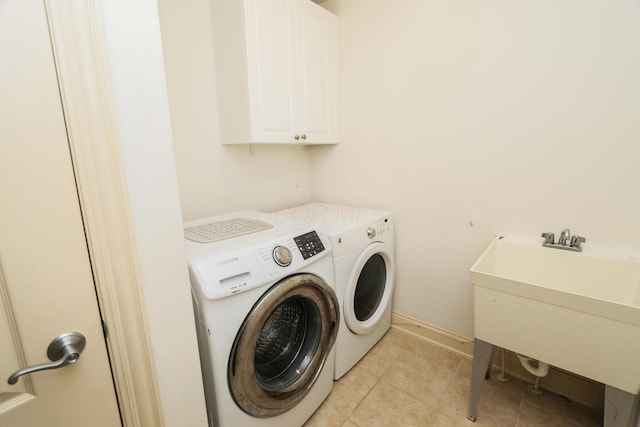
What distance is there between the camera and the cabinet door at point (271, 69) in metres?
1.49

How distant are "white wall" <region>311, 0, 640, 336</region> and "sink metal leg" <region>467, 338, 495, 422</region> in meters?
0.50

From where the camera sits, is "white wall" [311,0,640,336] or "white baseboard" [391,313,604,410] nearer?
"white wall" [311,0,640,336]

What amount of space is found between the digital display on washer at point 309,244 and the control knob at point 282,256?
0.26 feet

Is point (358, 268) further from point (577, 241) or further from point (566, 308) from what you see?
point (577, 241)

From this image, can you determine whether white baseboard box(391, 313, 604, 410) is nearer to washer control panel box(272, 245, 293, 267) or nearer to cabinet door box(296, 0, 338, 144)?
washer control panel box(272, 245, 293, 267)

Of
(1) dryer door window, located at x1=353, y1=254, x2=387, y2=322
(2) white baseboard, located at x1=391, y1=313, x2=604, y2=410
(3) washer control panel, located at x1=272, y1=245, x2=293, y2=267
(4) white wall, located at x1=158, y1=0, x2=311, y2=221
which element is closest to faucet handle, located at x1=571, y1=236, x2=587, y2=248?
(2) white baseboard, located at x1=391, y1=313, x2=604, y2=410

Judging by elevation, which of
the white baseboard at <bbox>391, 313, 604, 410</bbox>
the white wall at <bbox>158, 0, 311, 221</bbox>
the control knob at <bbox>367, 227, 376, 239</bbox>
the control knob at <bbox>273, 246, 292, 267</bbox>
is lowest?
the white baseboard at <bbox>391, 313, 604, 410</bbox>

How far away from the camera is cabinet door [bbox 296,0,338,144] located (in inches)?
69.0

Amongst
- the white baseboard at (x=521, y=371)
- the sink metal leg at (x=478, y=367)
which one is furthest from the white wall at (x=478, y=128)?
the sink metal leg at (x=478, y=367)

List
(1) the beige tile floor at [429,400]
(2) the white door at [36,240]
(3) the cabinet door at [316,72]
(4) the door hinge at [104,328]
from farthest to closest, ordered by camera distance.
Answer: (3) the cabinet door at [316,72] < (1) the beige tile floor at [429,400] < (4) the door hinge at [104,328] < (2) the white door at [36,240]

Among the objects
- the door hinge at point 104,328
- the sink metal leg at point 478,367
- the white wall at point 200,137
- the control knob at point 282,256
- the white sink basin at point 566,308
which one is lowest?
the sink metal leg at point 478,367

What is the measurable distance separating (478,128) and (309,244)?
1144mm

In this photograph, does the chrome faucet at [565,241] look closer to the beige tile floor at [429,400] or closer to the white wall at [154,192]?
the beige tile floor at [429,400]

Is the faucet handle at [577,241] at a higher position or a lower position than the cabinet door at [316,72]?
lower
